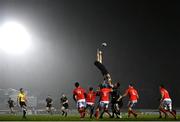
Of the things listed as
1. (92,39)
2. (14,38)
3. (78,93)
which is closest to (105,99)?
(78,93)

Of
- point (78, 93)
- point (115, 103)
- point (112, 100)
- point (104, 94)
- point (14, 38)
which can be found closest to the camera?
point (104, 94)

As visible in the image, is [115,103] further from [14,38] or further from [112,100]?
[14,38]

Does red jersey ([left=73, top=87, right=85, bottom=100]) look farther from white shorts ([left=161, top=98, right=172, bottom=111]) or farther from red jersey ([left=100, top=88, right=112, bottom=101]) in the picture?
white shorts ([left=161, top=98, right=172, bottom=111])

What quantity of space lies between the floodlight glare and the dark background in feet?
2.50

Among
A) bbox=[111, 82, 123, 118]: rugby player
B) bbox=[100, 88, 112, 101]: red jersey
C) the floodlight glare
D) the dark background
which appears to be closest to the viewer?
bbox=[100, 88, 112, 101]: red jersey

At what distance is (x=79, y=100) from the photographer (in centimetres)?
2316

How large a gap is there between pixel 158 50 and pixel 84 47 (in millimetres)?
9852

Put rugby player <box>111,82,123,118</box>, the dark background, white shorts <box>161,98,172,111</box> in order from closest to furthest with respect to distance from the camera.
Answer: rugby player <box>111,82,123,118</box> → white shorts <box>161,98,172,111</box> → the dark background

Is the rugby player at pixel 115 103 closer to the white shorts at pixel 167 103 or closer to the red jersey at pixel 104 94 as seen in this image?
the red jersey at pixel 104 94

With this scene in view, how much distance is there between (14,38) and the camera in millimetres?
53094

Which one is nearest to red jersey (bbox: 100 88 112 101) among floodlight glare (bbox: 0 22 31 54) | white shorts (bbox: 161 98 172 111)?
white shorts (bbox: 161 98 172 111)

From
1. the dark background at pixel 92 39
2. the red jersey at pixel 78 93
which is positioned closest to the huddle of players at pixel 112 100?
the red jersey at pixel 78 93

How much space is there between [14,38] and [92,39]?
1056 cm

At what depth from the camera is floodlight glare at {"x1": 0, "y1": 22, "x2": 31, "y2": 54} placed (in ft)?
170
